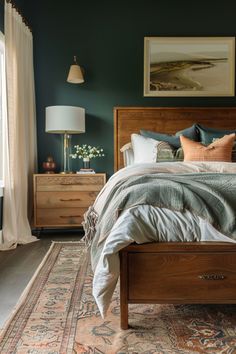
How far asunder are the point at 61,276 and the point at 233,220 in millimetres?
1424

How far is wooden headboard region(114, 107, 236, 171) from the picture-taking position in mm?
4223

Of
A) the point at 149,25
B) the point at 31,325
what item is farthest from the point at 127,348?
the point at 149,25

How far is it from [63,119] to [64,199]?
0.90 meters

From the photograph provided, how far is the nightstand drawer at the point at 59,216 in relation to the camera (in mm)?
3832

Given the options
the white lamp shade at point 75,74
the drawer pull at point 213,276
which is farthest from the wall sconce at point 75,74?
the drawer pull at point 213,276

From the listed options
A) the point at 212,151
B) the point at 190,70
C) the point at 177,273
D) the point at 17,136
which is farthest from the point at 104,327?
the point at 190,70

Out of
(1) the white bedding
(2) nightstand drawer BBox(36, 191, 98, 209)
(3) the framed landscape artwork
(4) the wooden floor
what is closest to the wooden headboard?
(3) the framed landscape artwork

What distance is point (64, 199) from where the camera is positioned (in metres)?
3.85

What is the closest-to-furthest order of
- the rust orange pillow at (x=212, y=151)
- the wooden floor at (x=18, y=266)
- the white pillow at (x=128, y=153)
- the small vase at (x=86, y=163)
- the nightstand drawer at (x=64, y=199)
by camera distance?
the wooden floor at (x=18, y=266) < the rust orange pillow at (x=212, y=151) < the nightstand drawer at (x=64, y=199) < the white pillow at (x=128, y=153) < the small vase at (x=86, y=163)

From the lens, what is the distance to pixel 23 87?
381cm

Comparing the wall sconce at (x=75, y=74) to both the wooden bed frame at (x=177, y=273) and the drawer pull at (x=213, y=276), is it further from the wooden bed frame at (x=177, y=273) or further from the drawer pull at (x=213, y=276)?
the drawer pull at (x=213, y=276)

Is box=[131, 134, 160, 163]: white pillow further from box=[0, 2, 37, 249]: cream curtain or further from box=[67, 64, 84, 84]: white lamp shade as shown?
box=[0, 2, 37, 249]: cream curtain

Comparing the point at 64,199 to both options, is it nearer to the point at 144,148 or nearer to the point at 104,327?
the point at 144,148

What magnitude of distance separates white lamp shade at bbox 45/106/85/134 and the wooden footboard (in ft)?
8.14
